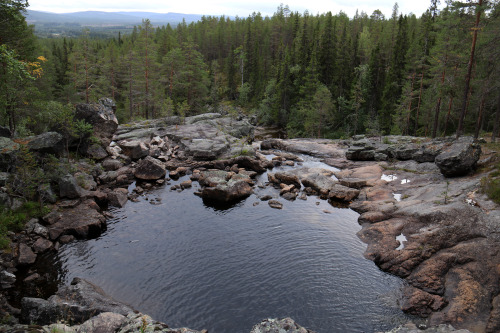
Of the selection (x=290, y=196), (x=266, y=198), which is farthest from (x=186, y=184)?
(x=290, y=196)

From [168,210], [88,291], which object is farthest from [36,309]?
[168,210]

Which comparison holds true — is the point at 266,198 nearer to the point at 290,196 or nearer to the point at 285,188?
the point at 290,196

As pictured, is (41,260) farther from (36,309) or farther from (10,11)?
(10,11)

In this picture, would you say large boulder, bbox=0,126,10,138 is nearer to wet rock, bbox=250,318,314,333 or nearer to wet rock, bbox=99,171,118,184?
wet rock, bbox=99,171,118,184

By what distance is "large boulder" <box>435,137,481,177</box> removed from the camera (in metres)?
27.7

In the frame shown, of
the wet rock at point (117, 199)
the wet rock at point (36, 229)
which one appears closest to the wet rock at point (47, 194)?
the wet rock at point (36, 229)

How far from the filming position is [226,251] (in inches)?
847

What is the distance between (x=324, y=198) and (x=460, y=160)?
40.5 ft

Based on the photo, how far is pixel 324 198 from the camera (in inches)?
1244

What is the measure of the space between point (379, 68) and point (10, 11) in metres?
72.9

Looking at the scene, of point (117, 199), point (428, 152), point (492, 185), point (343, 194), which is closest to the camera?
point (492, 185)

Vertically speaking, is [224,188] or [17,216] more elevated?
[17,216]

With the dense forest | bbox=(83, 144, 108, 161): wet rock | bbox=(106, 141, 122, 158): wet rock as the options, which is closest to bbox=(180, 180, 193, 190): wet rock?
bbox=(106, 141, 122, 158): wet rock

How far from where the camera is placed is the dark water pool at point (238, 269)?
15.9 m
